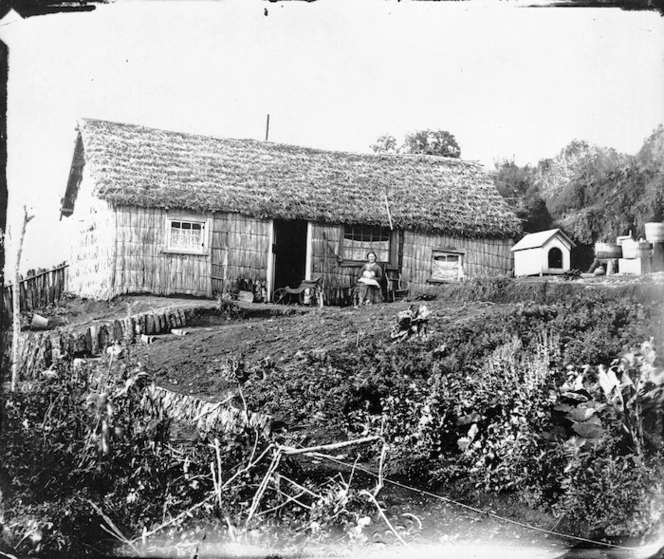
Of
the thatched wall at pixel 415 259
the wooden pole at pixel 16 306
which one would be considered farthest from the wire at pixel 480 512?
the thatched wall at pixel 415 259

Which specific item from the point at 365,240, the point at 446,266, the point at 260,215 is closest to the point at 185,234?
the point at 260,215

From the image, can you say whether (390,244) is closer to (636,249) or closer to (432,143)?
(432,143)

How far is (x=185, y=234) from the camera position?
12.2m

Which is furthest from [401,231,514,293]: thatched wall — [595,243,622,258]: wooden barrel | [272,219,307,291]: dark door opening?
[595,243,622,258]: wooden barrel

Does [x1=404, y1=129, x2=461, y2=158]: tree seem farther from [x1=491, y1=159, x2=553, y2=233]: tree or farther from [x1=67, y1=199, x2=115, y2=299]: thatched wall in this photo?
[x1=67, y1=199, x2=115, y2=299]: thatched wall

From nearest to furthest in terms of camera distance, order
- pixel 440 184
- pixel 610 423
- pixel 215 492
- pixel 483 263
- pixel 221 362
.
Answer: pixel 215 492 → pixel 610 423 → pixel 221 362 → pixel 483 263 → pixel 440 184

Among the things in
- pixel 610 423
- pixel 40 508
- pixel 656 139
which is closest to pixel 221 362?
pixel 40 508

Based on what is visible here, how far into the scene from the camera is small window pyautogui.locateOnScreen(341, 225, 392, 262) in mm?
11594

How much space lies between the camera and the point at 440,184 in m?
12.2

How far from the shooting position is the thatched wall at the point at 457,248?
10.9 m

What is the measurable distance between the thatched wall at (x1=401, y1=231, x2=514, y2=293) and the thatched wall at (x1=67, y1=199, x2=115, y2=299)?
485 centimetres

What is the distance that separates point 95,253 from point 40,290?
459 cm

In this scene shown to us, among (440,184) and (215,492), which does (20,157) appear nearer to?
(215,492)

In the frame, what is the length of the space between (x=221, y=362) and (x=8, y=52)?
3152 millimetres
